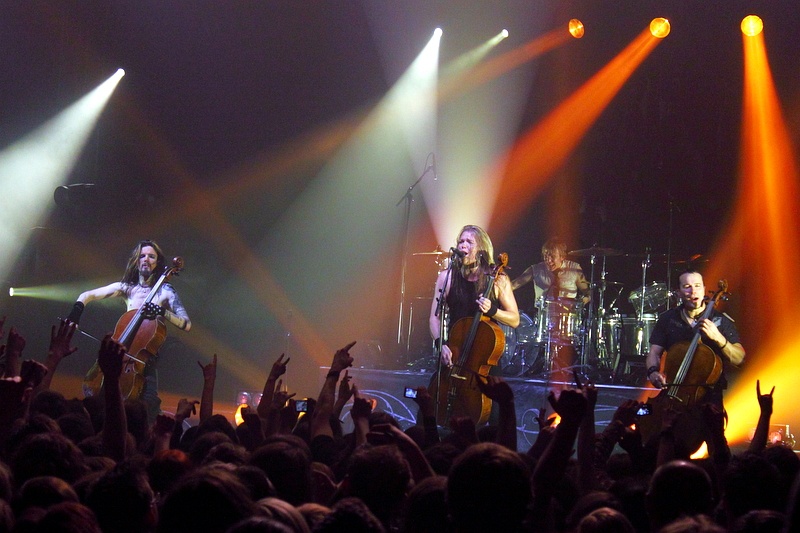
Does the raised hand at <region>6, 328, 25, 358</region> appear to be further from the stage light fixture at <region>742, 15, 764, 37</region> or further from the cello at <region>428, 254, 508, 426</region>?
the stage light fixture at <region>742, 15, 764, 37</region>

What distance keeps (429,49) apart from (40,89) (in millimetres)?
5476

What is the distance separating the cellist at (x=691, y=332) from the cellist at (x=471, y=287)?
1.24 metres

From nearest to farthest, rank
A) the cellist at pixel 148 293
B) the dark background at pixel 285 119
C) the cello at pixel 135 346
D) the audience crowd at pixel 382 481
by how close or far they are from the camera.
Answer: the audience crowd at pixel 382 481 → the cello at pixel 135 346 → the cellist at pixel 148 293 → the dark background at pixel 285 119

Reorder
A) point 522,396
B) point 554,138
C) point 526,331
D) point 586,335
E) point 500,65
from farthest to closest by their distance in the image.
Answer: point 554,138, point 500,65, point 526,331, point 586,335, point 522,396

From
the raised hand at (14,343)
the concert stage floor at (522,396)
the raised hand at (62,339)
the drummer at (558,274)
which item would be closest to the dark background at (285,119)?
the drummer at (558,274)

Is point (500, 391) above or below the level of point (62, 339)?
below

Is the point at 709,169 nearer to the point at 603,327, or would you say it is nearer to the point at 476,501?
the point at 603,327

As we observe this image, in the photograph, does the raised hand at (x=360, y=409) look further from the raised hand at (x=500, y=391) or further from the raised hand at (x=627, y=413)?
the raised hand at (x=627, y=413)

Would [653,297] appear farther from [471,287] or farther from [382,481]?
[382,481]

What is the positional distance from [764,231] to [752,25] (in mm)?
2739

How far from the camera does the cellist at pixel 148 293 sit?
798 cm

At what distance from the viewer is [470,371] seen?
22.9 ft

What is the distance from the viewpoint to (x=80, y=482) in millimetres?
2643

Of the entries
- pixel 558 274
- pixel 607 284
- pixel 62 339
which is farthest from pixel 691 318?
pixel 62 339
